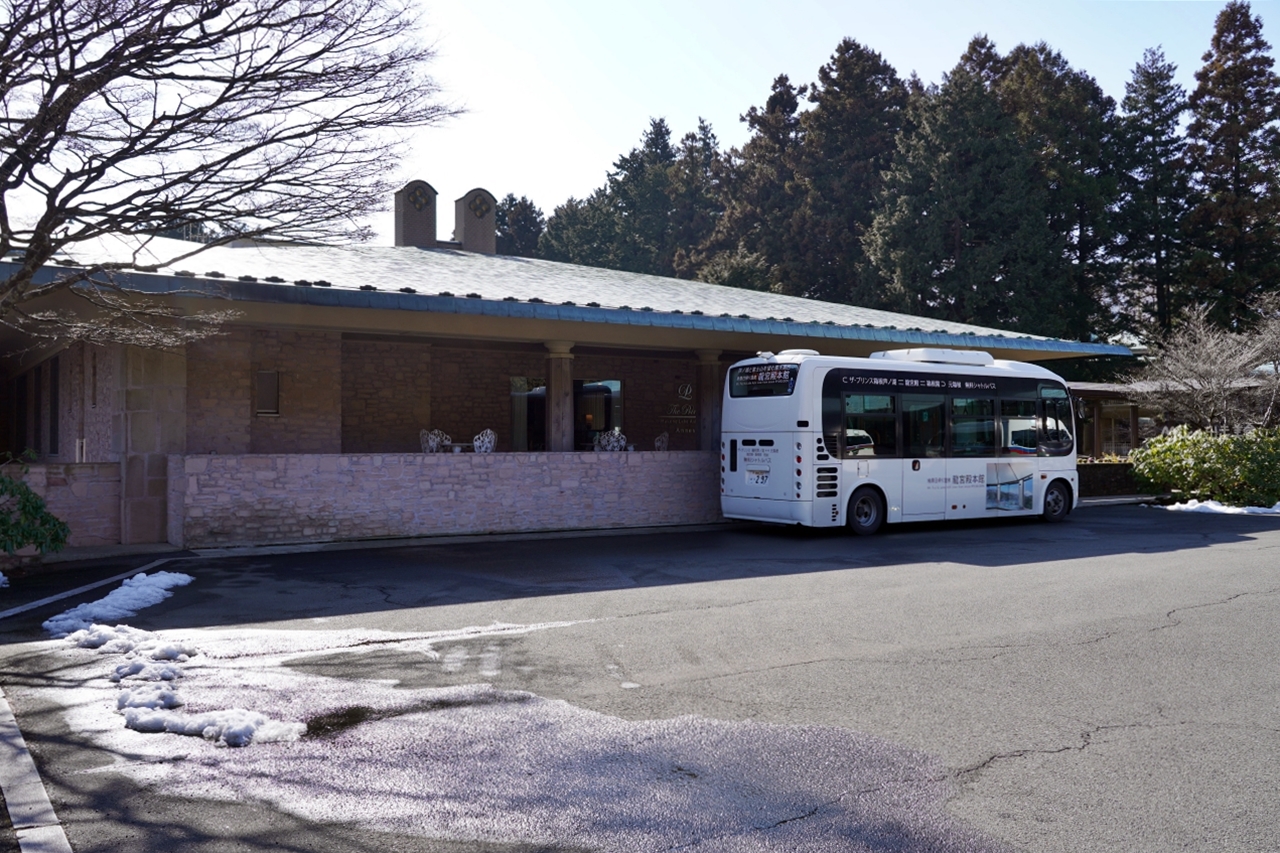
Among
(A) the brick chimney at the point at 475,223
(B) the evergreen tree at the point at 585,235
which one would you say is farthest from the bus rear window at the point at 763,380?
(B) the evergreen tree at the point at 585,235

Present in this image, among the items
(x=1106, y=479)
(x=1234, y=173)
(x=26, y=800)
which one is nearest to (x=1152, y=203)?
(x=1234, y=173)

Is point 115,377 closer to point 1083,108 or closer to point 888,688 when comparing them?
point 888,688

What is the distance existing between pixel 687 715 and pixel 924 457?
39.5ft

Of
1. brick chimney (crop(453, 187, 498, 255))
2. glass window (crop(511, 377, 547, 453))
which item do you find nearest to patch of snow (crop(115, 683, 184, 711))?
glass window (crop(511, 377, 547, 453))

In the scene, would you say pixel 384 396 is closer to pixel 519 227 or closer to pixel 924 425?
pixel 924 425

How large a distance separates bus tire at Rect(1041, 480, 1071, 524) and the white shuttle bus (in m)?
0.04

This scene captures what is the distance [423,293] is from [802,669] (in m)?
9.41

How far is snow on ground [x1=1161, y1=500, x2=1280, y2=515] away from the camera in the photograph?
19984 millimetres

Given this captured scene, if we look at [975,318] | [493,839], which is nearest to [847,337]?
[493,839]

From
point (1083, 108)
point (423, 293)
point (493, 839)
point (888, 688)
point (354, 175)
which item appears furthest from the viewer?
point (1083, 108)

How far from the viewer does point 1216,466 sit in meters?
21.3

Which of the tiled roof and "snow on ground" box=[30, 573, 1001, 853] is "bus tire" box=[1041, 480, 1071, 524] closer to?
the tiled roof

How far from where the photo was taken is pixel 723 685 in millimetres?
6281

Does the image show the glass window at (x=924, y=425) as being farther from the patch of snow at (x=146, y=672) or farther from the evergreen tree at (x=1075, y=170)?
the evergreen tree at (x=1075, y=170)
